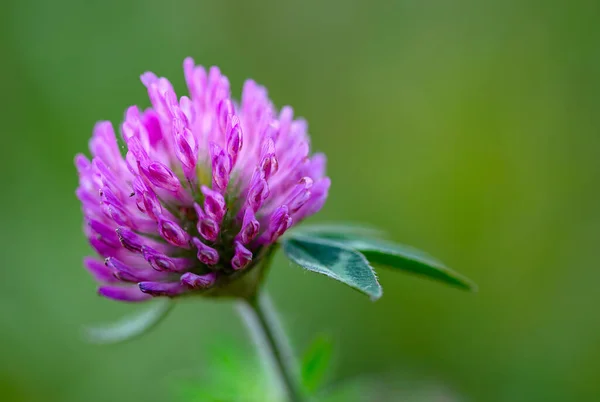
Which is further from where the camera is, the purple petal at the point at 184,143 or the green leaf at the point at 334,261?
the purple petal at the point at 184,143

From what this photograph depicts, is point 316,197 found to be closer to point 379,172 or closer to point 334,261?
point 334,261

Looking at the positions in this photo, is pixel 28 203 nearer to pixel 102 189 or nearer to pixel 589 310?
pixel 102 189

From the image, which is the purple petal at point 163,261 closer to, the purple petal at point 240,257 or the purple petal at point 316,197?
the purple petal at point 240,257

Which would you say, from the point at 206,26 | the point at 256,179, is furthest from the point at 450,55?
the point at 256,179

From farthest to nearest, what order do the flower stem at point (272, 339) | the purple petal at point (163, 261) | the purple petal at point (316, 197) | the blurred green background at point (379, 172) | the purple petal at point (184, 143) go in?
the blurred green background at point (379, 172) < the flower stem at point (272, 339) < the purple petal at point (316, 197) < the purple petal at point (184, 143) < the purple petal at point (163, 261)

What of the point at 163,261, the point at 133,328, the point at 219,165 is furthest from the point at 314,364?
the point at 219,165

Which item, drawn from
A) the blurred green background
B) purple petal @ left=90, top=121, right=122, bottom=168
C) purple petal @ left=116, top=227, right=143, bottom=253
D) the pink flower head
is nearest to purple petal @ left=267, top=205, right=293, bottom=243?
the pink flower head

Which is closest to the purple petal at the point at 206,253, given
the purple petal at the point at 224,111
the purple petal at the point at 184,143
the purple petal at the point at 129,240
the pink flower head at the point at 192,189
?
the pink flower head at the point at 192,189
